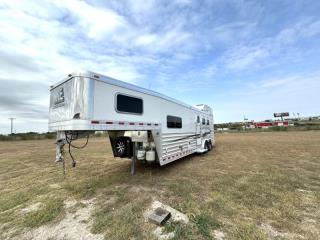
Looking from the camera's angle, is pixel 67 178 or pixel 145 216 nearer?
pixel 145 216

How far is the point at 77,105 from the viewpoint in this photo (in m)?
4.07

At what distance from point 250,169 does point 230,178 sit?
1.62 m

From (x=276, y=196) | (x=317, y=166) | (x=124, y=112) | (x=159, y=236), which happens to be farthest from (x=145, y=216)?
(x=317, y=166)

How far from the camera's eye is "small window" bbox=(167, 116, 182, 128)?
6.97 meters

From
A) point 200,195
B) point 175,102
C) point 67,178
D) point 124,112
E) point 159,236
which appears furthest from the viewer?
point 175,102

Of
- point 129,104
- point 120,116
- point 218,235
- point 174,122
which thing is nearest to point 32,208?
point 120,116

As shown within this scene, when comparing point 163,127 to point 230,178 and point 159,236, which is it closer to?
point 230,178

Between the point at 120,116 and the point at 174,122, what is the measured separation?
3.06 meters

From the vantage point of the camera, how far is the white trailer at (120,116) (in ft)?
13.5

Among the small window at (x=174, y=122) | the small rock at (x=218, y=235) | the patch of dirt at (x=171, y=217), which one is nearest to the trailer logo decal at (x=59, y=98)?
the patch of dirt at (x=171, y=217)

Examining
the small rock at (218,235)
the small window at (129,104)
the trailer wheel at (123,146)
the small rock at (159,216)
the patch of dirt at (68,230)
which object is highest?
the small window at (129,104)

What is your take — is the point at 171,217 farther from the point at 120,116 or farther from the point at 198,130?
the point at 198,130

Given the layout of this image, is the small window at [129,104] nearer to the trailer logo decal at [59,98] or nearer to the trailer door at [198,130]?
the trailer logo decal at [59,98]

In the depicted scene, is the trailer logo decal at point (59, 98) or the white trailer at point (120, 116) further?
the trailer logo decal at point (59, 98)
